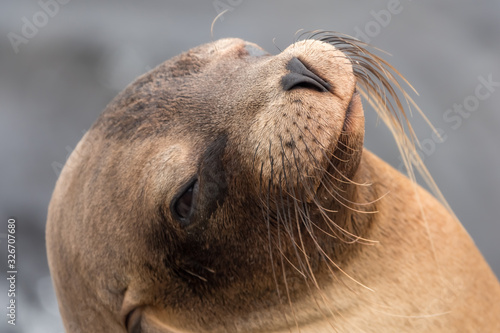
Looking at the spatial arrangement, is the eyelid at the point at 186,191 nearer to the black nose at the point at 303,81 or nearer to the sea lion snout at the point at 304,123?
the sea lion snout at the point at 304,123

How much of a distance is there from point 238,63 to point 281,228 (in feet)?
2.71

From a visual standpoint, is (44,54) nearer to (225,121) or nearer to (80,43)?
(80,43)

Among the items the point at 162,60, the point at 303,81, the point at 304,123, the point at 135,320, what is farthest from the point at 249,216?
the point at 162,60

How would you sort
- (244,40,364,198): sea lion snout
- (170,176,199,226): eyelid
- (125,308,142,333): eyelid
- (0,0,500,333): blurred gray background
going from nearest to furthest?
(244,40,364,198): sea lion snout < (170,176,199,226): eyelid < (125,308,142,333): eyelid < (0,0,500,333): blurred gray background

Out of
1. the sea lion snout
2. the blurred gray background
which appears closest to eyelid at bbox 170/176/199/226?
the sea lion snout

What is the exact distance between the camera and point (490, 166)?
20.5ft

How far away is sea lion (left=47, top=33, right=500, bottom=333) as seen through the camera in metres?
2.59

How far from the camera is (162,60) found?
7.42 m

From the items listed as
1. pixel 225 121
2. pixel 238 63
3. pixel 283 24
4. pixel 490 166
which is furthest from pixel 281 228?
pixel 283 24

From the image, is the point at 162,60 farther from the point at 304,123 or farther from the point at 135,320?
the point at 304,123

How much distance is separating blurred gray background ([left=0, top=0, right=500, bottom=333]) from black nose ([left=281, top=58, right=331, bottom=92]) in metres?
3.71

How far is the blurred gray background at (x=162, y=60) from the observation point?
6.25m

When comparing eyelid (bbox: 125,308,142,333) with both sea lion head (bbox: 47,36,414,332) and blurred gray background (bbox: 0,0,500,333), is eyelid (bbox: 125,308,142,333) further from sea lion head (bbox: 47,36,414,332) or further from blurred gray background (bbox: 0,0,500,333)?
blurred gray background (bbox: 0,0,500,333)

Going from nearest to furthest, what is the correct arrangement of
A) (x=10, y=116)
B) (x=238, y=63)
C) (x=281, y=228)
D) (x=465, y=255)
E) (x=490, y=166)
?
(x=281, y=228), (x=238, y=63), (x=465, y=255), (x=490, y=166), (x=10, y=116)
